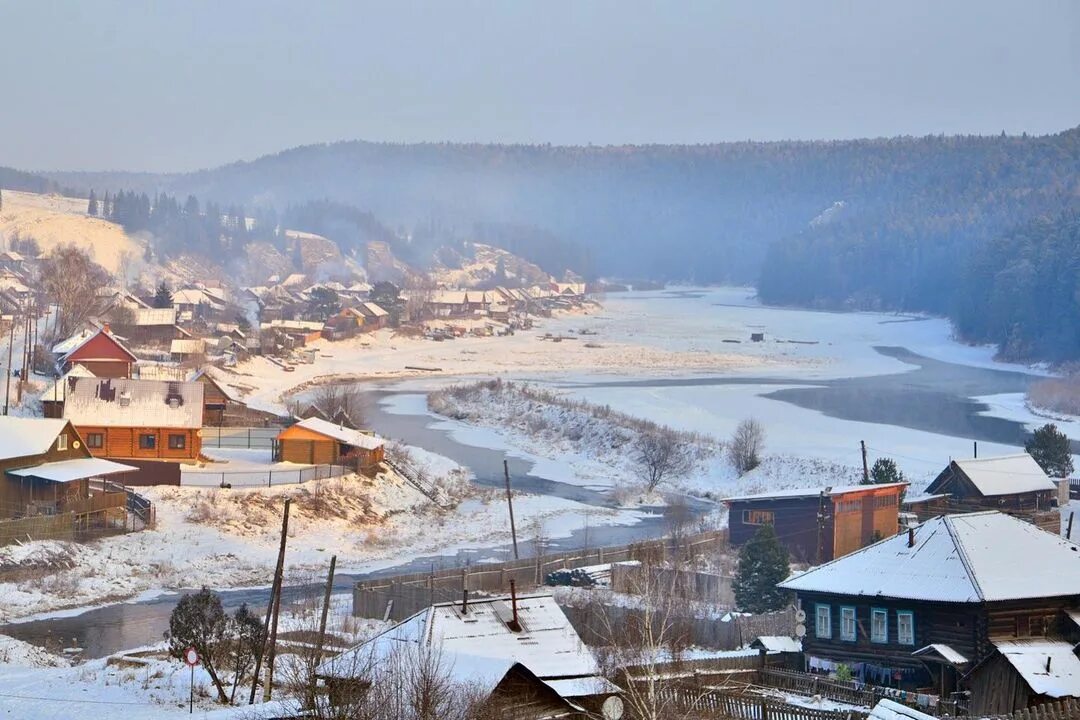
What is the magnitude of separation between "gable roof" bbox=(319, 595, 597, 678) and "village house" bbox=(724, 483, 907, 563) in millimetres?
14555

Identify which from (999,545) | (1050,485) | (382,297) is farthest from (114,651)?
(382,297)

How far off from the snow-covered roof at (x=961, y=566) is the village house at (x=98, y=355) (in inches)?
1235

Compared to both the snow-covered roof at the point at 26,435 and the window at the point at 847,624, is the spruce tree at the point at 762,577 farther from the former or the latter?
the snow-covered roof at the point at 26,435

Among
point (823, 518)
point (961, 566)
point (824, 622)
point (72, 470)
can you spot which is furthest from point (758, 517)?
point (72, 470)

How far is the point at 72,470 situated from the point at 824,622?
18.4 meters

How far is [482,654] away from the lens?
49.0 ft

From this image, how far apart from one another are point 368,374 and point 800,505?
4429 cm

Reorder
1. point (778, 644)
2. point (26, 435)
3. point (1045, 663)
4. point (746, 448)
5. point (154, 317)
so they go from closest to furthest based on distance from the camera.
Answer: point (1045, 663) < point (778, 644) < point (26, 435) < point (746, 448) < point (154, 317)

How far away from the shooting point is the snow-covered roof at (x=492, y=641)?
14.8 m

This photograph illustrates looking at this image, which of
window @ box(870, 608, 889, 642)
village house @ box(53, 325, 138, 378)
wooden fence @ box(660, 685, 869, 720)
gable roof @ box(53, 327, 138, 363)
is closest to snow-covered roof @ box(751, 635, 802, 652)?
window @ box(870, 608, 889, 642)

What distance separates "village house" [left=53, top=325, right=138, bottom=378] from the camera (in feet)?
153

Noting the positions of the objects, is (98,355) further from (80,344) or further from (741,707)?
(741,707)

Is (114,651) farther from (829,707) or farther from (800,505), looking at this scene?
(800,505)

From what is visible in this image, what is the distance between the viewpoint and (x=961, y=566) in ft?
63.2
